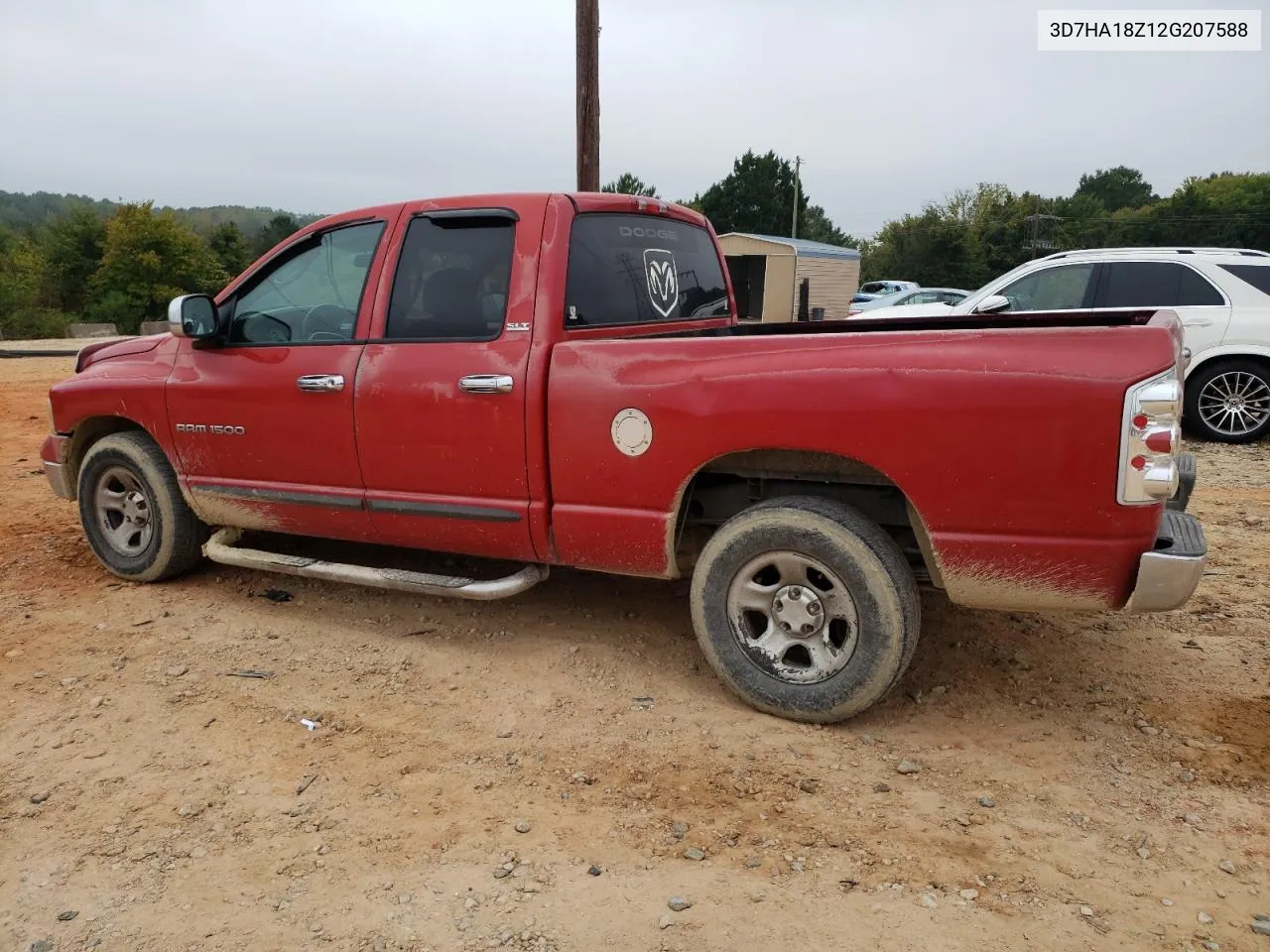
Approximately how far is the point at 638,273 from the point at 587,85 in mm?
6207

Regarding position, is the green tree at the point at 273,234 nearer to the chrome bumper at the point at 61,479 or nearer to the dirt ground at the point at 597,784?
the chrome bumper at the point at 61,479

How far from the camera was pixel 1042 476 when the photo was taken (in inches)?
106

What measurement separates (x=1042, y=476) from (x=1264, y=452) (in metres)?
6.82

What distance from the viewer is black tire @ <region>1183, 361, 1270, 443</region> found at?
805 cm

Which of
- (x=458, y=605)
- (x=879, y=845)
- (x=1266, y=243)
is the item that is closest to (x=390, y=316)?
(x=458, y=605)

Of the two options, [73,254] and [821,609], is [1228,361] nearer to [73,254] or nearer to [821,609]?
[821,609]

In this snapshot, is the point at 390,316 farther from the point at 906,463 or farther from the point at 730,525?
the point at 906,463

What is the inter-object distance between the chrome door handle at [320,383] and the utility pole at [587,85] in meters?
6.05

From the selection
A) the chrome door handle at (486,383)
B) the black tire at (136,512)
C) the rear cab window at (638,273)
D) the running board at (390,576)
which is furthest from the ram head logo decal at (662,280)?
the black tire at (136,512)

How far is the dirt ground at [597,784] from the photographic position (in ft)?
7.40

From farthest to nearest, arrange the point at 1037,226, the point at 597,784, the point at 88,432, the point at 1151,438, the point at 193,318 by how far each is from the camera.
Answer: the point at 1037,226
the point at 88,432
the point at 193,318
the point at 597,784
the point at 1151,438

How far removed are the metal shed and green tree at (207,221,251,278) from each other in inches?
1341

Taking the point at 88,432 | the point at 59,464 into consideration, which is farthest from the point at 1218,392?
the point at 59,464

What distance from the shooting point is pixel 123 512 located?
478 centimetres
